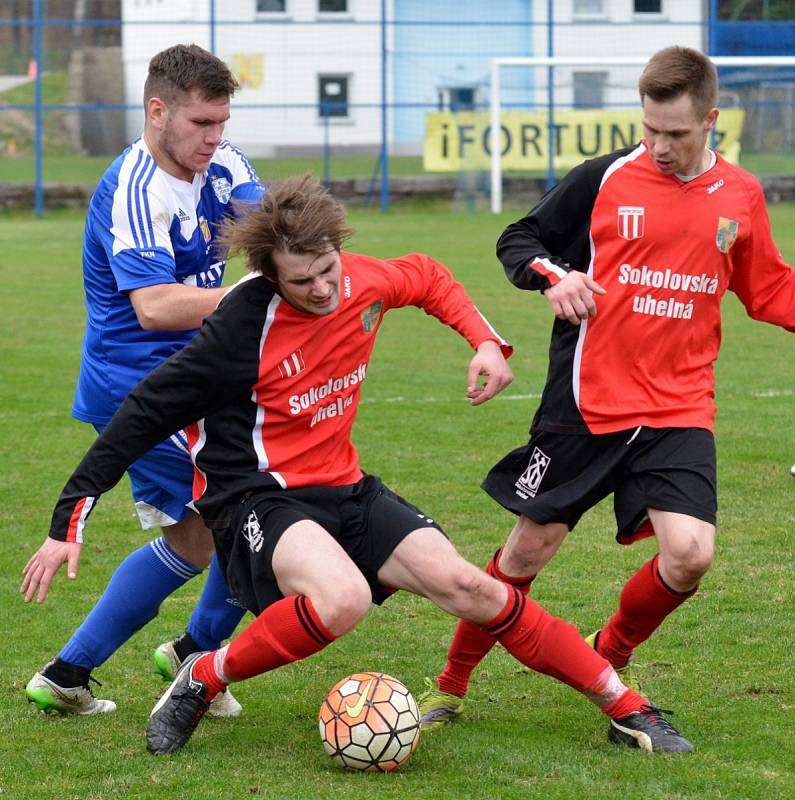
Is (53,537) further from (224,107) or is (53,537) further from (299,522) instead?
(224,107)

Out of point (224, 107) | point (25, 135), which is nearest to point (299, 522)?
point (224, 107)

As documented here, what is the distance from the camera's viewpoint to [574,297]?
4.04 meters

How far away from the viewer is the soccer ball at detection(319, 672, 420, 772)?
12.6ft

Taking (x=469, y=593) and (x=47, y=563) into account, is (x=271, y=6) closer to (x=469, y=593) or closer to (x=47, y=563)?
(x=47, y=563)

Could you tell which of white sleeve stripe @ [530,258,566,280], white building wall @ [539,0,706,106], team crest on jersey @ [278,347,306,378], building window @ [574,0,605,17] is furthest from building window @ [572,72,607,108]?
team crest on jersey @ [278,347,306,378]

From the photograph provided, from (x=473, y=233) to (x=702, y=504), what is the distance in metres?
17.7

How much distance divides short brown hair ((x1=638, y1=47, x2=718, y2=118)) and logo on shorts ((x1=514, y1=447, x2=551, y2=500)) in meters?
1.14

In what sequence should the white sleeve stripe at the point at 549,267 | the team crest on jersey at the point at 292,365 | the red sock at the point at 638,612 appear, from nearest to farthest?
the team crest on jersey at the point at 292,365 < the white sleeve stripe at the point at 549,267 < the red sock at the point at 638,612

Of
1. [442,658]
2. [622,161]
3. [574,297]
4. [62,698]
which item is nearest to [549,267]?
[574,297]

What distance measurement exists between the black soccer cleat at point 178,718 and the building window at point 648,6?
30.6 metres

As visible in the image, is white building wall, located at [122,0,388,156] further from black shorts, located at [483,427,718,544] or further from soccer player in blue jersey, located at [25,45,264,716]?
black shorts, located at [483,427,718,544]

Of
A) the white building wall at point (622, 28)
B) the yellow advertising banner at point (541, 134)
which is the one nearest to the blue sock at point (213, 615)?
the yellow advertising banner at point (541, 134)

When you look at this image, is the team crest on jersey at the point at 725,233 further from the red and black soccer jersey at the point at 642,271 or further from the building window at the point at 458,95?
the building window at the point at 458,95

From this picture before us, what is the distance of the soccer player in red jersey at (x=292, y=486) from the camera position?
152 inches
